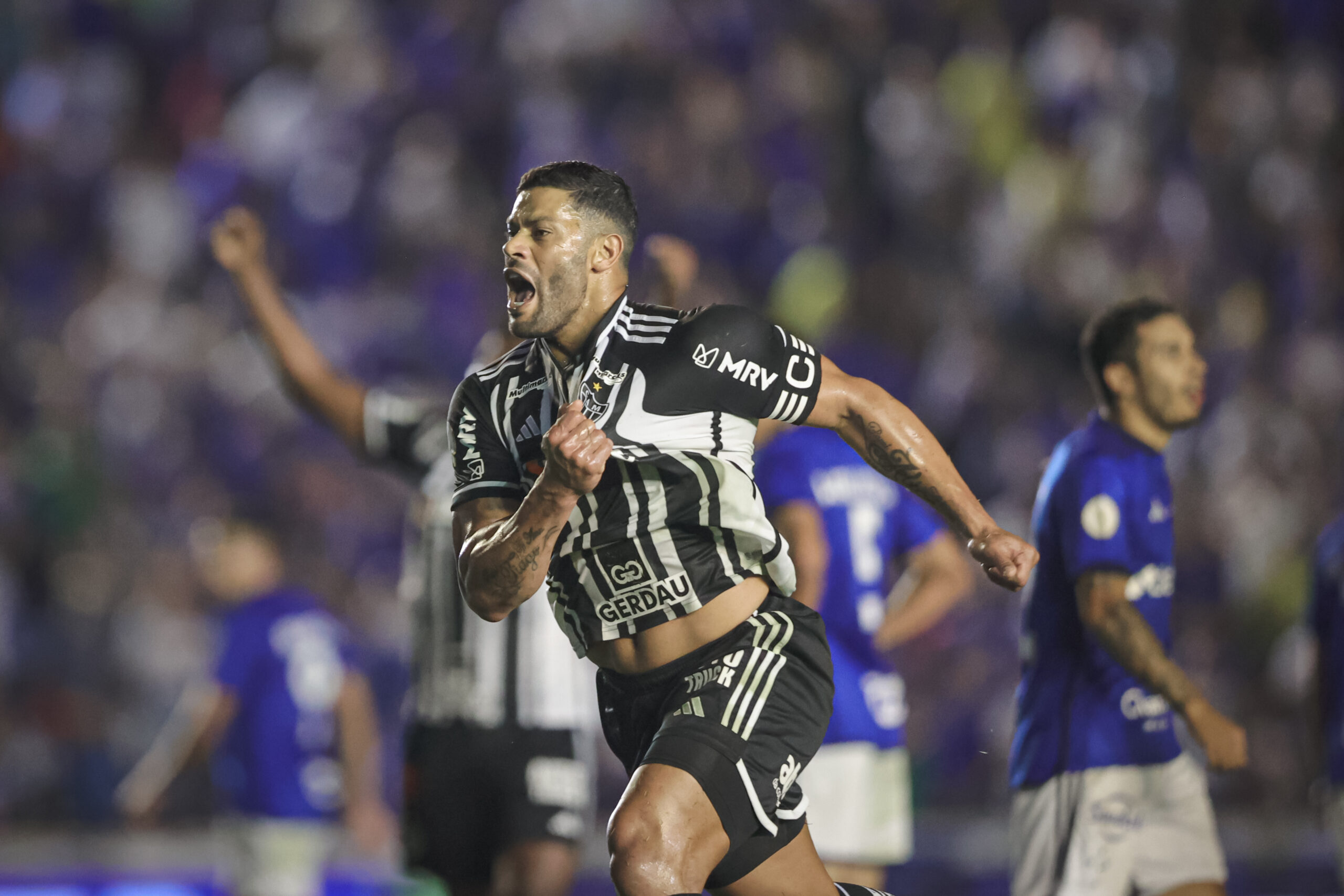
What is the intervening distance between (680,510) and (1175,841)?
230 cm

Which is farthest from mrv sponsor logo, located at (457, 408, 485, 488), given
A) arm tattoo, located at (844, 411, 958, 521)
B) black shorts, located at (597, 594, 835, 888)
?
arm tattoo, located at (844, 411, 958, 521)

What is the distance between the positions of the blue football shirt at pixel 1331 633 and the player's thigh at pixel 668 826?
2986mm

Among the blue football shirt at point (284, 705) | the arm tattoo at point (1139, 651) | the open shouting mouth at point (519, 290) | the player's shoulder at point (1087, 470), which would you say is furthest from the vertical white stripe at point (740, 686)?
the blue football shirt at point (284, 705)

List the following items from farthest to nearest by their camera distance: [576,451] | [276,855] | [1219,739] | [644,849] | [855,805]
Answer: [276,855]
[855,805]
[1219,739]
[644,849]
[576,451]

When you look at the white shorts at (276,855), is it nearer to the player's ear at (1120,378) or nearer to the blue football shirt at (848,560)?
the blue football shirt at (848,560)

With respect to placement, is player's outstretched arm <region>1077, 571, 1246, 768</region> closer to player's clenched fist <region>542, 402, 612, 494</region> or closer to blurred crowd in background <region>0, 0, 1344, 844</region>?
player's clenched fist <region>542, 402, 612, 494</region>

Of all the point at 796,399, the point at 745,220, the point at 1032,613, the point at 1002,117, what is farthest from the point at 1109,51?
the point at 796,399

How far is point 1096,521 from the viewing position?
16.3 ft

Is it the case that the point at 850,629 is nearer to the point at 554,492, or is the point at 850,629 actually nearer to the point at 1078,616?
the point at 1078,616

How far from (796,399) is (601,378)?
50 centimetres

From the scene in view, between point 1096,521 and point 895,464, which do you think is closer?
point 895,464

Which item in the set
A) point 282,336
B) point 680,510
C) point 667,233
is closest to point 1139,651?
point 680,510

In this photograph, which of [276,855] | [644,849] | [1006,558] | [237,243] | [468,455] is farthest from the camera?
[276,855]

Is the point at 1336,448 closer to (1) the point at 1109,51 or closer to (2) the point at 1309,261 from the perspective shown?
(2) the point at 1309,261
